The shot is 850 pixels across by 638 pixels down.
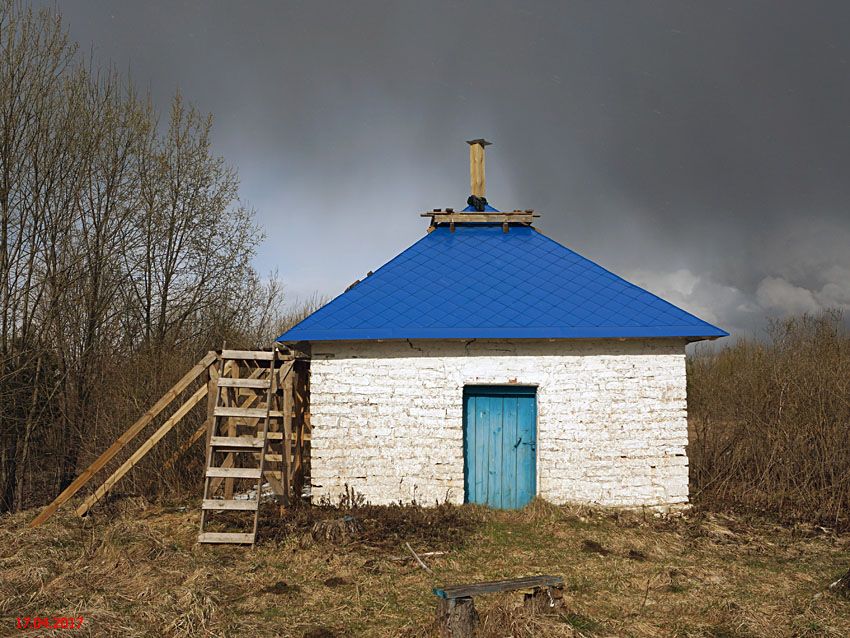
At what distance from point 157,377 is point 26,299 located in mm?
2888

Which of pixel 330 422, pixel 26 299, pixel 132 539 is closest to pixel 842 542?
pixel 330 422

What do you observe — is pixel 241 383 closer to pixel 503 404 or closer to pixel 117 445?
pixel 117 445

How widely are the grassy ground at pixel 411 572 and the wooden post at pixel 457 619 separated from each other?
187 mm

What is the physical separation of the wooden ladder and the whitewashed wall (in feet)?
2.78

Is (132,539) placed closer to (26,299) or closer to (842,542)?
(26,299)

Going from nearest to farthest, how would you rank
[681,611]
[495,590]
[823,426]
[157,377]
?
[495,590], [681,611], [823,426], [157,377]

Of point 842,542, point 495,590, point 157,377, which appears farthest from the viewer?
point 157,377

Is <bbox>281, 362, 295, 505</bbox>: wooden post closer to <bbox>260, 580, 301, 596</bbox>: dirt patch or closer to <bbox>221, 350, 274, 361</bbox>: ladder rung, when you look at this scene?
<bbox>221, 350, 274, 361</bbox>: ladder rung

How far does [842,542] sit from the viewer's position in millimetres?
10039

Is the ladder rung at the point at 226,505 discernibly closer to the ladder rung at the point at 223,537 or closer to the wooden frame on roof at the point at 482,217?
the ladder rung at the point at 223,537

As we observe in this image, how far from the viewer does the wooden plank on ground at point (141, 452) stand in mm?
10734

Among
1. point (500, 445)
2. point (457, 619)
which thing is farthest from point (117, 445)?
point (457, 619)
